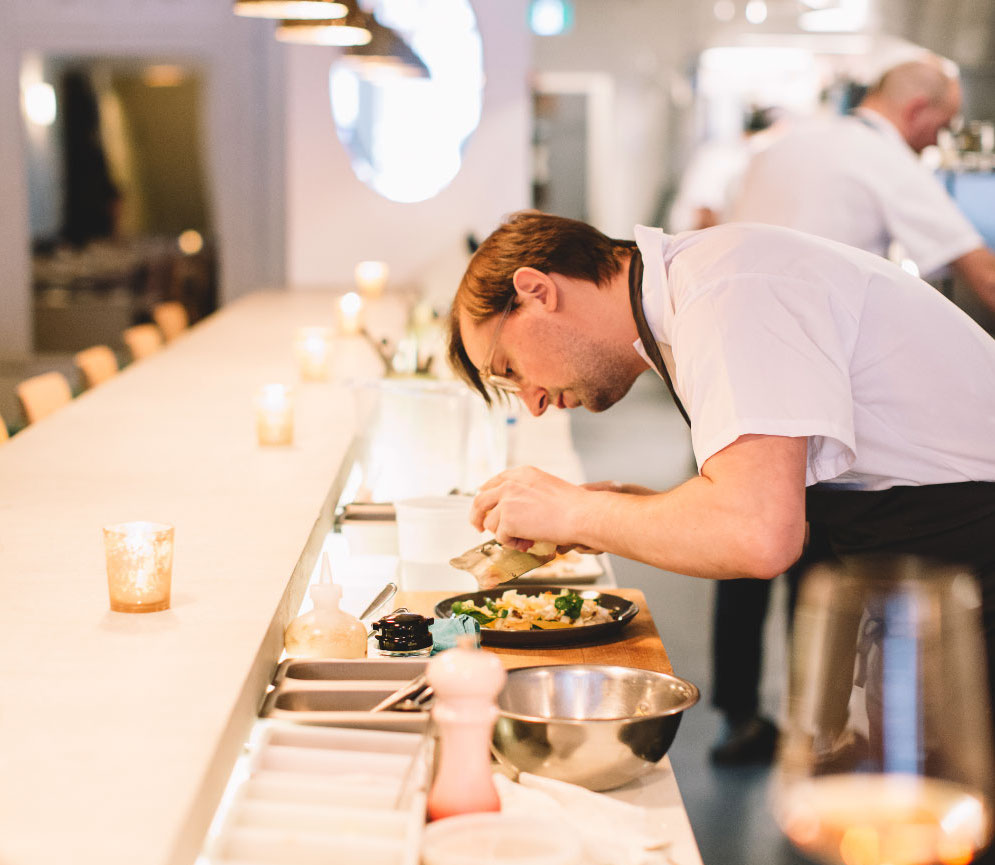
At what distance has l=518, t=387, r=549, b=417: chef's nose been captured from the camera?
203cm

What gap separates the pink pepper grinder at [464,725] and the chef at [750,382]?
0.44 m

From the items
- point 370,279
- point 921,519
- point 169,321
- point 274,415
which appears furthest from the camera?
point 169,321

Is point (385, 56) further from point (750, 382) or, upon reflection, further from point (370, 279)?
point (750, 382)

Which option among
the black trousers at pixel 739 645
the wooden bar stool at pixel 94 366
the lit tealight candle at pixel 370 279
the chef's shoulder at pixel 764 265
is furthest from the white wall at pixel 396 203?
the chef's shoulder at pixel 764 265

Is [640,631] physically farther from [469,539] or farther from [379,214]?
[379,214]

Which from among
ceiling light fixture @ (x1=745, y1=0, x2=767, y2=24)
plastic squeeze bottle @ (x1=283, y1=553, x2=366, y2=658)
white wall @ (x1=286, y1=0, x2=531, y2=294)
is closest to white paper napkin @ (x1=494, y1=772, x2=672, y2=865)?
plastic squeeze bottle @ (x1=283, y1=553, x2=366, y2=658)

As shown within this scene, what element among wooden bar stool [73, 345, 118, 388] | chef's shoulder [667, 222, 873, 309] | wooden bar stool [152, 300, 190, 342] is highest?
chef's shoulder [667, 222, 873, 309]

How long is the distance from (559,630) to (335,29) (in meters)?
3.00

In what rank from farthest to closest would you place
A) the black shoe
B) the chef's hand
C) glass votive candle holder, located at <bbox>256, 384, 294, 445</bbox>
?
the black shoe
glass votive candle holder, located at <bbox>256, 384, 294, 445</bbox>
the chef's hand

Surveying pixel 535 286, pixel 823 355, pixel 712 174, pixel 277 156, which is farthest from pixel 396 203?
pixel 823 355

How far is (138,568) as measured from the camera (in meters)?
1.52

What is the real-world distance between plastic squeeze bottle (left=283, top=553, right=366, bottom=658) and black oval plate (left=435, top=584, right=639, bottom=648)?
282 mm

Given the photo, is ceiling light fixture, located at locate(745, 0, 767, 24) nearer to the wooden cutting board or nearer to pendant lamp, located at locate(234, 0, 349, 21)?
pendant lamp, located at locate(234, 0, 349, 21)

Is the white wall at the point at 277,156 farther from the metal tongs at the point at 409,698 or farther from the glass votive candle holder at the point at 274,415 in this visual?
the metal tongs at the point at 409,698
